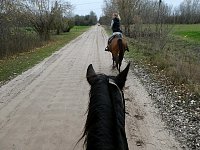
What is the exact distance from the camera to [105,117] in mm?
2684

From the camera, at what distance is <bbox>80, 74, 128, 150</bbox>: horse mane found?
248cm

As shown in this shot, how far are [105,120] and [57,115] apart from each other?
4734 millimetres

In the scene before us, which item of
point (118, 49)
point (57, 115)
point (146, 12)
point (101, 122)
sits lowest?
point (57, 115)

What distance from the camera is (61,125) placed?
6562 mm

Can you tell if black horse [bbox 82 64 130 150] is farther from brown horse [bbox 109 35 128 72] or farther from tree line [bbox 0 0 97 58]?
tree line [bbox 0 0 97 58]

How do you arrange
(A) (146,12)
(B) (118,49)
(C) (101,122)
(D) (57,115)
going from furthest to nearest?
(A) (146,12)
(B) (118,49)
(D) (57,115)
(C) (101,122)

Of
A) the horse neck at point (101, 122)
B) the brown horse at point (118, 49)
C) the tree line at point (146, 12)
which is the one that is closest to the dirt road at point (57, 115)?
the brown horse at point (118, 49)

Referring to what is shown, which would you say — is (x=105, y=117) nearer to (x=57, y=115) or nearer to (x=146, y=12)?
(x=57, y=115)

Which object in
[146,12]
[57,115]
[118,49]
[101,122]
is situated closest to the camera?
[101,122]

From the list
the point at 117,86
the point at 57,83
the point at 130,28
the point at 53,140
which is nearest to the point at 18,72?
the point at 57,83

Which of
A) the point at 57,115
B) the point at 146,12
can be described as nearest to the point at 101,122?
the point at 57,115

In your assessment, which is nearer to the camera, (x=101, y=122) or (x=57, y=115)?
(x=101, y=122)

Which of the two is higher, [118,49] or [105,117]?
[105,117]

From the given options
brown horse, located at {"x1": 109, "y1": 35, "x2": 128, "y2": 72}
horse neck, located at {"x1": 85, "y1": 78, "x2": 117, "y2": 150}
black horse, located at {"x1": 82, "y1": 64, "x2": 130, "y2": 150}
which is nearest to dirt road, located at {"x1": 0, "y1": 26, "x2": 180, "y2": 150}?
brown horse, located at {"x1": 109, "y1": 35, "x2": 128, "y2": 72}
